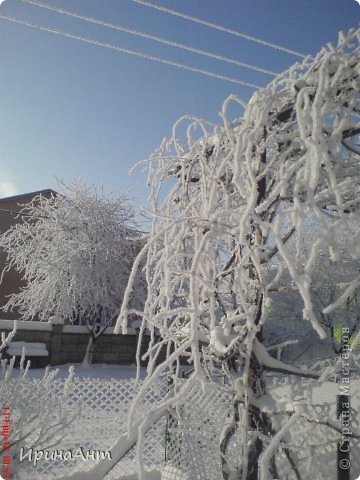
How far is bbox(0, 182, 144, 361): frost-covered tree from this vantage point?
1677cm

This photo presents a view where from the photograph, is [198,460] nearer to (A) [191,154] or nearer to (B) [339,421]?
(B) [339,421]

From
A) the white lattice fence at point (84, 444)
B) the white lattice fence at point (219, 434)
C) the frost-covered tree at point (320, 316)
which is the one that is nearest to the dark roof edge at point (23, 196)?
the frost-covered tree at point (320, 316)

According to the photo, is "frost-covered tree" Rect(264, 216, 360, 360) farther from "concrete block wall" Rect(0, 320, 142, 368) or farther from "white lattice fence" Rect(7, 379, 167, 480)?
"white lattice fence" Rect(7, 379, 167, 480)

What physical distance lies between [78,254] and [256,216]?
50.2 ft

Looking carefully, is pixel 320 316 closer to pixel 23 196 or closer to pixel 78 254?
pixel 78 254

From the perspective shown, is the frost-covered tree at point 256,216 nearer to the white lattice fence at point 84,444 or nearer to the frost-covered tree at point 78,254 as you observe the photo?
the white lattice fence at point 84,444

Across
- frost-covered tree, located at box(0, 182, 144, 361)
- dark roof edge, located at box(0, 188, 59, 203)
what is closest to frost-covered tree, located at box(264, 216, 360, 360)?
frost-covered tree, located at box(0, 182, 144, 361)

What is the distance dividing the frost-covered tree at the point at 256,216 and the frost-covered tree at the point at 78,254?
44.7 ft

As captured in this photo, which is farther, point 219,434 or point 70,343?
point 70,343

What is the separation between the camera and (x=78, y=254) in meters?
16.8

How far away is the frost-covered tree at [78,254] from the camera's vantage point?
1677cm

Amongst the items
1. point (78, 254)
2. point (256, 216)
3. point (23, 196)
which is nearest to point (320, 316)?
point (78, 254)

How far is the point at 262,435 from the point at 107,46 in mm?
5524

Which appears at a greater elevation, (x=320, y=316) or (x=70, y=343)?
(x=320, y=316)
